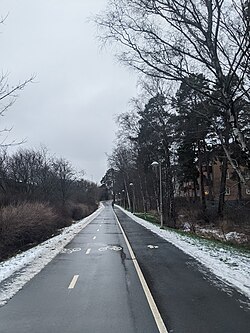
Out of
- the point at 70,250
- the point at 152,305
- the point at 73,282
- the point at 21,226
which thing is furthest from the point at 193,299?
the point at 21,226

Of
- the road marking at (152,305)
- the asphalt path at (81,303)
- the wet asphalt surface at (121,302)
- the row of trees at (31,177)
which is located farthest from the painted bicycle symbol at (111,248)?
the row of trees at (31,177)

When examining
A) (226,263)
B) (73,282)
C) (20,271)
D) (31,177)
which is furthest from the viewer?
(31,177)

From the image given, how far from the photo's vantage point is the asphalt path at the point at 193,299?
6.54 metres

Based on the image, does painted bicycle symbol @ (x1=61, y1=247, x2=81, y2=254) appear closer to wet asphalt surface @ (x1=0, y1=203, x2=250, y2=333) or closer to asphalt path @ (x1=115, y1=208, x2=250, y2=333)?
wet asphalt surface @ (x1=0, y1=203, x2=250, y2=333)

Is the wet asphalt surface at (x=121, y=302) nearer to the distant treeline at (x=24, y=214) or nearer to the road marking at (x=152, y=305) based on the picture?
the road marking at (x=152, y=305)

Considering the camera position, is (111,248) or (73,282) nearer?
(73,282)

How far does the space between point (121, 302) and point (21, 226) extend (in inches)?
656

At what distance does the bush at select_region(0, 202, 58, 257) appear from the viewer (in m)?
21.9

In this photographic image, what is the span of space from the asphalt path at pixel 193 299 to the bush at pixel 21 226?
33.7ft

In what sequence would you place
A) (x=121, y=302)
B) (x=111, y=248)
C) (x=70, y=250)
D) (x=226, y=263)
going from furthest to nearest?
1. (x=111, y=248)
2. (x=70, y=250)
3. (x=226, y=263)
4. (x=121, y=302)

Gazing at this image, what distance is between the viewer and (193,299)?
8438mm

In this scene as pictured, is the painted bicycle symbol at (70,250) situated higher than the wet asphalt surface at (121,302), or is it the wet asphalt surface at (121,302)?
the painted bicycle symbol at (70,250)

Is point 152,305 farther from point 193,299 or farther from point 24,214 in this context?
point 24,214

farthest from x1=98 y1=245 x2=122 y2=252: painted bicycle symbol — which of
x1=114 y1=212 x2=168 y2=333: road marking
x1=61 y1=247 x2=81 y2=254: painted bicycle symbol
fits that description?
x1=114 y1=212 x2=168 y2=333: road marking
